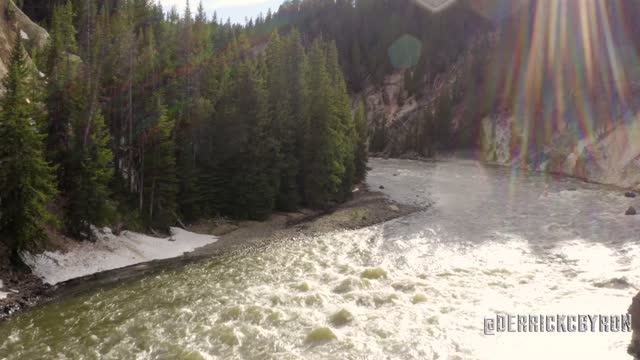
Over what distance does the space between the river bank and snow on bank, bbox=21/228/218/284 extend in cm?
61

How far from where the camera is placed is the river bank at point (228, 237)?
805 inches

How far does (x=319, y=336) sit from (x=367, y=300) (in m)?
3.78

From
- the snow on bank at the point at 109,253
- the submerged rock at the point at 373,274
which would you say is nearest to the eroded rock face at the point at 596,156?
the submerged rock at the point at 373,274

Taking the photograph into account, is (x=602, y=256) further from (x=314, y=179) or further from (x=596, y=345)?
(x=314, y=179)

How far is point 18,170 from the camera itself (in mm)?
20625

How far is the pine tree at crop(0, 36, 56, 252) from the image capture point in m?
20.7

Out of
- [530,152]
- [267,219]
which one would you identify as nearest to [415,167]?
[530,152]

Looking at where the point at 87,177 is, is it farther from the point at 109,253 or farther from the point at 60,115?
the point at 109,253

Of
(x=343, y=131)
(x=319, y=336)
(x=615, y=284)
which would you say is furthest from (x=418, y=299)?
(x=343, y=131)

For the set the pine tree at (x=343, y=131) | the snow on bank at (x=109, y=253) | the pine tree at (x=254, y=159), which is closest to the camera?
the snow on bank at (x=109, y=253)

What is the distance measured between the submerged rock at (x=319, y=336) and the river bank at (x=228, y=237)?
38.8 feet

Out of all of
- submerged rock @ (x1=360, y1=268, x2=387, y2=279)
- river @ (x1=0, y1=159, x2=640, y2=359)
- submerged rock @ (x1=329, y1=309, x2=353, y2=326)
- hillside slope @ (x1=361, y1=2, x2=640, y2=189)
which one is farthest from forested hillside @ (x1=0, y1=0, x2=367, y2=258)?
hillside slope @ (x1=361, y1=2, x2=640, y2=189)

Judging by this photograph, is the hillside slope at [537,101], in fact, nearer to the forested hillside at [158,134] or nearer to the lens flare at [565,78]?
the lens flare at [565,78]

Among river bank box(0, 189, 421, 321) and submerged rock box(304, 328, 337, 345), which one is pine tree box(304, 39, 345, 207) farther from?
submerged rock box(304, 328, 337, 345)
